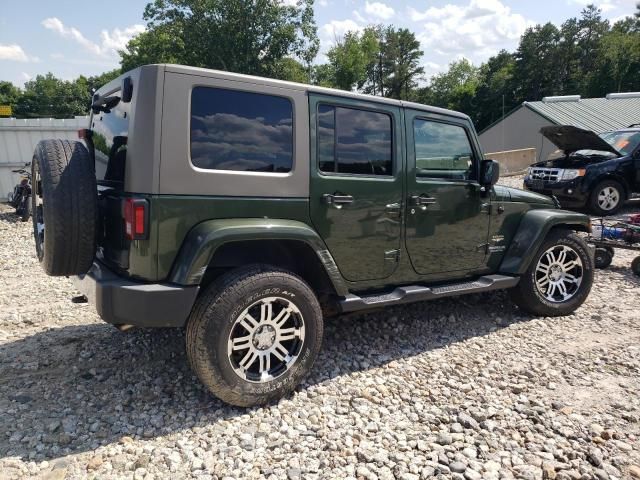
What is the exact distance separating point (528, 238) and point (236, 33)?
31903mm

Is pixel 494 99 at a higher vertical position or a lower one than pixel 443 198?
higher

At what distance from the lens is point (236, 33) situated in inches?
1264

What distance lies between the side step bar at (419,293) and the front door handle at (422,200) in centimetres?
68

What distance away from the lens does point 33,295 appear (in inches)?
209

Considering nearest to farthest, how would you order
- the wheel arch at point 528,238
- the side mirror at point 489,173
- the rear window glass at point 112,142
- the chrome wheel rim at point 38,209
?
the rear window glass at point 112,142, the chrome wheel rim at point 38,209, the side mirror at point 489,173, the wheel arch at point 528,238

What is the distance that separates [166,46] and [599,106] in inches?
1113

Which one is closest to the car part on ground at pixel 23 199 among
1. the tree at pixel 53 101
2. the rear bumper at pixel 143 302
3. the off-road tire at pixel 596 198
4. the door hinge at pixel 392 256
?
the rear bumper at pixel 143 302

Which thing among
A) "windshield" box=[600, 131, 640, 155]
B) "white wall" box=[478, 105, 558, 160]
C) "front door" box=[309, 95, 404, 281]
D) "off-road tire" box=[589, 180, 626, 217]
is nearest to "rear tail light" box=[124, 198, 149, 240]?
"front door" box=[309, 95, 404, 281]

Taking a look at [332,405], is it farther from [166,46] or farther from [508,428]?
[166,46]

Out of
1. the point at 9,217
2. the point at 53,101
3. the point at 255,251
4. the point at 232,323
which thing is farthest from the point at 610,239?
the point at 53,101

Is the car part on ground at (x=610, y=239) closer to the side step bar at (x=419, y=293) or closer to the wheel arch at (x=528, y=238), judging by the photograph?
the wheel arch at (x=528, y=238)

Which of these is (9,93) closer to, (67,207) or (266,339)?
(67,207)

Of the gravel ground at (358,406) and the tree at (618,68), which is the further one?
the tree at (618,68)

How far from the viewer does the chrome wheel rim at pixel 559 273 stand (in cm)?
463
